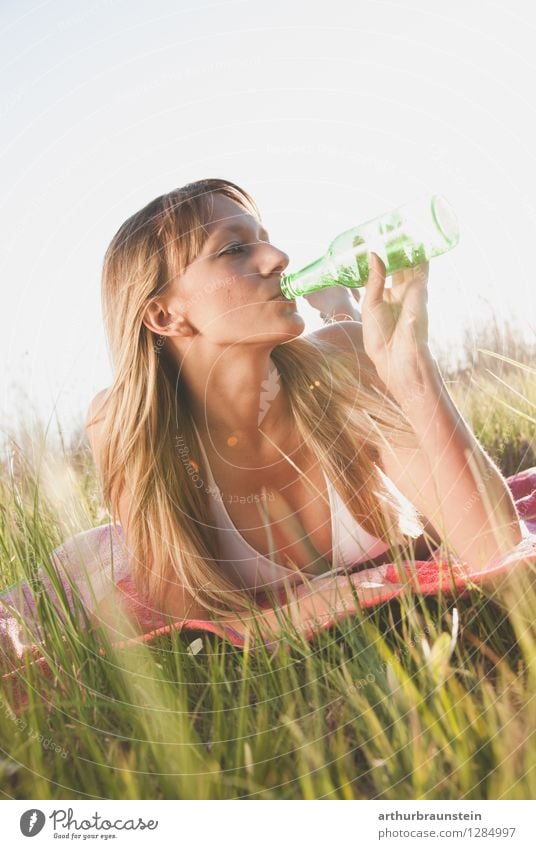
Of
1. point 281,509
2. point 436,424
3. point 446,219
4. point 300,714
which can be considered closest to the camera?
point 300,714

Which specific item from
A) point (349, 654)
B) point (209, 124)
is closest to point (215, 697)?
point (349, 654)

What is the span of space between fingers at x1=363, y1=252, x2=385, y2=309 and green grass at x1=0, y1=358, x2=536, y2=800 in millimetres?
539

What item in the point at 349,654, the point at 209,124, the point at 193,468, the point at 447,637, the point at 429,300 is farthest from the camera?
the point at 193,468

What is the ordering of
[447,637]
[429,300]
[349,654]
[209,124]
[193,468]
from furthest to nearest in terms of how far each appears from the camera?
[193,468], [209,124], [429,300], [349,654], [447,637]

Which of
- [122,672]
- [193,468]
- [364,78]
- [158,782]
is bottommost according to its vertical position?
[158,782]

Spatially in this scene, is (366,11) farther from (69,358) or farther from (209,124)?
(69,358)

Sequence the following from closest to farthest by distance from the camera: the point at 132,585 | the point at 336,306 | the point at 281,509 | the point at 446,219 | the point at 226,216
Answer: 1. the point at 446,219
2. the point at 226,216
3. the point at 132,585
4. the point at 281,509
5. the point at 336,306

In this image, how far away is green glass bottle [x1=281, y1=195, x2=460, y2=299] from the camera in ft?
4.15

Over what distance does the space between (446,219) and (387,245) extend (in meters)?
0.12

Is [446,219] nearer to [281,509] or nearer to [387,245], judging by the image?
[387,245]

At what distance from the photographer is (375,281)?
4.20ft

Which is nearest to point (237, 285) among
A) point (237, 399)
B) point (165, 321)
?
point (165, 321)

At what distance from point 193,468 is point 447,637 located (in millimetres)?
875

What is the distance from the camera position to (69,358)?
1.54 m
